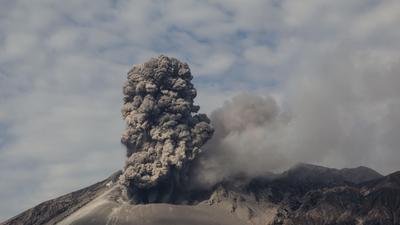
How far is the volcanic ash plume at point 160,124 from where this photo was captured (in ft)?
431

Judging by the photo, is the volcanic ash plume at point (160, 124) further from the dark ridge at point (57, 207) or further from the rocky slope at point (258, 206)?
the dark ridge at point (57, 207)

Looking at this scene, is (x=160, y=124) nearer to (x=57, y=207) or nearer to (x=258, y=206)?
(x=258, y=206)

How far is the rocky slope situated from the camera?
132 m

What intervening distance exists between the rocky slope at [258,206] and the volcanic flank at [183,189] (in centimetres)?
23

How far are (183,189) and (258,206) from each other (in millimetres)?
18590

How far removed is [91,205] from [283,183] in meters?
48.4

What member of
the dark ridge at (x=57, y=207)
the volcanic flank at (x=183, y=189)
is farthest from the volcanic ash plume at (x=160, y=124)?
the dark ridge at (x=57, y=207)

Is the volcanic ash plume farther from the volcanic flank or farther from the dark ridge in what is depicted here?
the dark ridge

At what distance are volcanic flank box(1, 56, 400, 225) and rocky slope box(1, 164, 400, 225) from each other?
23cm

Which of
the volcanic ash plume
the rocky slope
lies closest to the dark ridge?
the rocky slope

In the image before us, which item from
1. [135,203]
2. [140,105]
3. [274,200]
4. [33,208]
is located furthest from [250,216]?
[33,208]

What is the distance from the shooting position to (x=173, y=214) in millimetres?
130500

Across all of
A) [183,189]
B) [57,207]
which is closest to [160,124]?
[183,189]

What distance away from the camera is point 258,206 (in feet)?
477
